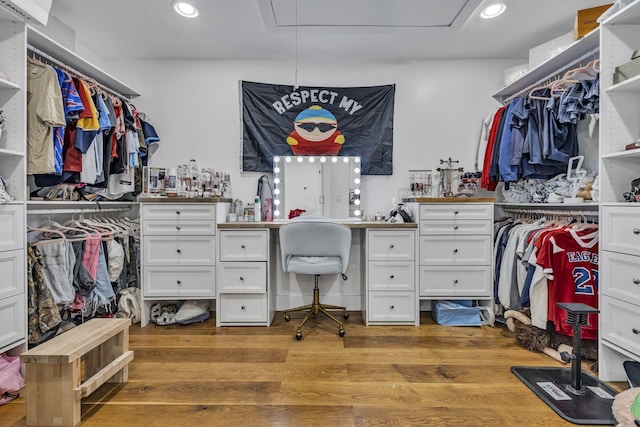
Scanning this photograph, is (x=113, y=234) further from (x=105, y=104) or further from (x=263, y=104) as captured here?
(x=263, y=104)

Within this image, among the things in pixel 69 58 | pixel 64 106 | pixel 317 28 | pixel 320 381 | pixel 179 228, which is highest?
pixel 317 28

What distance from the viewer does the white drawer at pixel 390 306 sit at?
270 cm

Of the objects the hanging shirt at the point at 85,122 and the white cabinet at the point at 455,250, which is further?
the white cabinet at the point at 455,250

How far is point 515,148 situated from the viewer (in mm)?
2590

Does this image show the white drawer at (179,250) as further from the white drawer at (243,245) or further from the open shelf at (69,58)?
the open shelf at (69,58)

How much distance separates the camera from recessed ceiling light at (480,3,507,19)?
2.38 m

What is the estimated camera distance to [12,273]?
1790mm

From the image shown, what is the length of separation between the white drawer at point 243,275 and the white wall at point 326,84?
801 millimetres

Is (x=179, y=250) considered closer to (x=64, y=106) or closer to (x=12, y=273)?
(x=12, y=273)

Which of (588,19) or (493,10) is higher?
(493,10)

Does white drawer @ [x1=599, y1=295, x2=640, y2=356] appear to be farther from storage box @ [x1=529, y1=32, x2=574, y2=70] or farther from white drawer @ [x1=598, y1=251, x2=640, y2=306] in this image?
storage box @ [x1=529, y1=32, x2=574, y2=70]

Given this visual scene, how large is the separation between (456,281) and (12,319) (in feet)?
9.67

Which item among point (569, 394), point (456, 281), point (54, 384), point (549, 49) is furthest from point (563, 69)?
point (54, 384)

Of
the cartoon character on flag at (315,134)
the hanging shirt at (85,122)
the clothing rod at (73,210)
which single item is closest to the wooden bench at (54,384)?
the clothing rod at (73,210)
